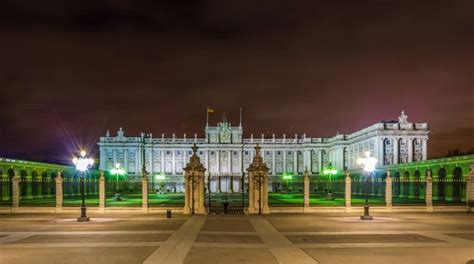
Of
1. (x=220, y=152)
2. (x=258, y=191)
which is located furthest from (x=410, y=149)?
(x=258, y=191)

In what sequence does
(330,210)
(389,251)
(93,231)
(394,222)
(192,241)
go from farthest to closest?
(330,210) → (394,222) → (93,231) → (192,241) → (389,251)

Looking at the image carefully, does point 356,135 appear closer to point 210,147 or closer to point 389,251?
point 210,147

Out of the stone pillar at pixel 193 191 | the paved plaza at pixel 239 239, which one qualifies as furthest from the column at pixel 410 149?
the stone pillar at pixel 193 191

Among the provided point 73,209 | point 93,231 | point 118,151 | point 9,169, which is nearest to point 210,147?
point 118,151

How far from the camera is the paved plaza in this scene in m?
20.8

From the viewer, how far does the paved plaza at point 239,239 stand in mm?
20781

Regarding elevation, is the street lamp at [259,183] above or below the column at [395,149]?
below

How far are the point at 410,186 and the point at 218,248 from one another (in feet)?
224

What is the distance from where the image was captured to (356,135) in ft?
497

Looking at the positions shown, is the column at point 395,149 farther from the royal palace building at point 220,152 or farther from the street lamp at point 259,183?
the street lamp at point 259,183

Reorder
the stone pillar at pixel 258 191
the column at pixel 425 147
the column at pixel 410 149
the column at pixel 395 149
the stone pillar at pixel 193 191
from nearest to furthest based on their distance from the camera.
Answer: the stone pillar at pixel 193 191 < the stone pillar at pixel 258 191 < the column at pixel 410 149 < the column at pixel 395 149 < the column at pixel 425 147

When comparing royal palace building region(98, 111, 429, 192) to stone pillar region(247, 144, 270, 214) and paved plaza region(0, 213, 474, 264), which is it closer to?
stone pillar region(247, 144, 270, 214)

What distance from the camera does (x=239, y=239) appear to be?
2648 centimetres

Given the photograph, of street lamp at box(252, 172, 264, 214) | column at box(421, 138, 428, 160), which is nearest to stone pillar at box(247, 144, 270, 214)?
street lamp at box(252, 172, 264, 214)
